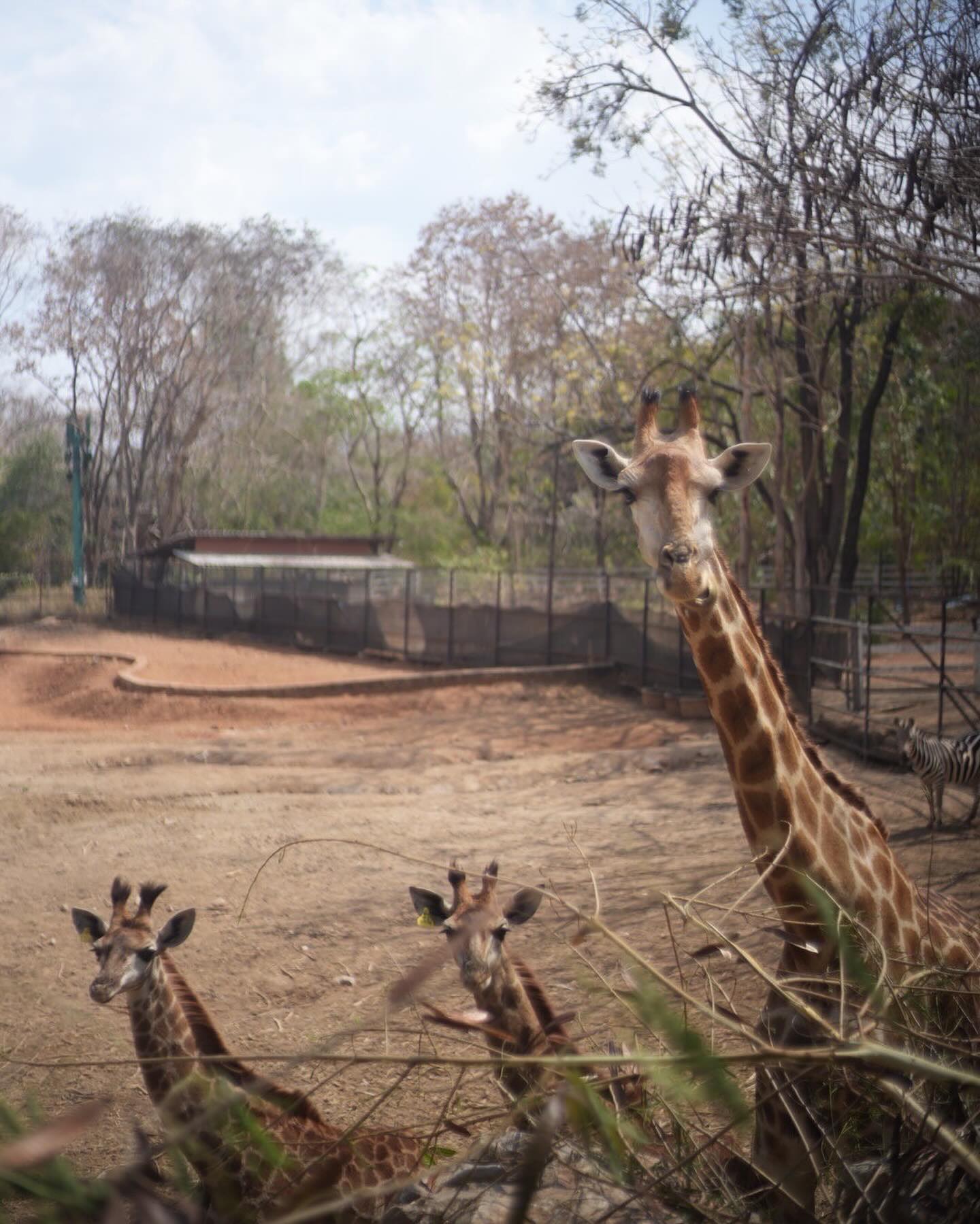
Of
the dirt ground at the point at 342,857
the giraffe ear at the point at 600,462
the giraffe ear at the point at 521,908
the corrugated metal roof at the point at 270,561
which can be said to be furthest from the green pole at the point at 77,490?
the giraffe ear at the point at 600,462

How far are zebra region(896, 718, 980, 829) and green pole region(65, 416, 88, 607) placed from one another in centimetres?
3649

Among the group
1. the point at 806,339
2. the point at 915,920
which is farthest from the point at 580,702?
the point at 915,920

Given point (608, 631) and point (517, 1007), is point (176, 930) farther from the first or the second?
point (608, 631)

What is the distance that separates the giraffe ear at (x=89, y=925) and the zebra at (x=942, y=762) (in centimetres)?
716

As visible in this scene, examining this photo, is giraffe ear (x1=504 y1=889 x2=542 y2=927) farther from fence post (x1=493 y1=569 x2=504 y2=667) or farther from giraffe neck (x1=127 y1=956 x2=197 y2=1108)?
fence post (x1=493 y1=569 x2=504 y2=667)

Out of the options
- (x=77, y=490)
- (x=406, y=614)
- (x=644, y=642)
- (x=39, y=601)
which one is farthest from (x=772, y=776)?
(x=77, y=490)

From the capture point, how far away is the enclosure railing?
15.4 m

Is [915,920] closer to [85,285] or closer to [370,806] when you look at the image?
[370,806]

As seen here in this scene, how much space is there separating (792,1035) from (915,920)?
96cm

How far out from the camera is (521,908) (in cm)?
518

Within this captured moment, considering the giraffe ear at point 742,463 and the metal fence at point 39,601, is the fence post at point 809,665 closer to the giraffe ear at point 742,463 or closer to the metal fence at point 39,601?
the giraffe ear at point 742,463

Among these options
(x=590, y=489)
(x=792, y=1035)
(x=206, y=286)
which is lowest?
(x=792, y=1035)

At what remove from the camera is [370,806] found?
11.8 metres

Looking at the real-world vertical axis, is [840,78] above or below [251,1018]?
above
